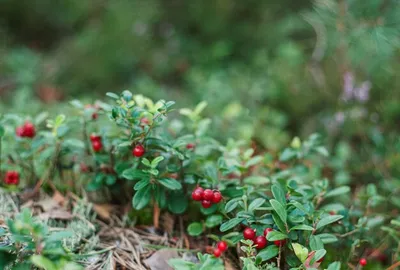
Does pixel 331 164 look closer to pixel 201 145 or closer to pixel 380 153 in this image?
pixel 380 153

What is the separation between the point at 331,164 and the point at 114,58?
6.65 feet

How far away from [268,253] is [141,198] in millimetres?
483

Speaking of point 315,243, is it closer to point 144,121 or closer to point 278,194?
point 278,194

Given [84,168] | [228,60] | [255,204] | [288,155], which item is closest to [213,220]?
[255,204]

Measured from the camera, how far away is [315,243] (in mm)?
1381

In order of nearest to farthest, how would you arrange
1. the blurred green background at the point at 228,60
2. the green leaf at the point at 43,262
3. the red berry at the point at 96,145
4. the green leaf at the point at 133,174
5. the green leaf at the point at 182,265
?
1. the green leaf at the point at 43,262
2. the green leaf at the point at 182,265
3. the green leaf at the point at 133,174
4. the red berry at the point at 96,145
5. the blurred green background at the point at 228,60

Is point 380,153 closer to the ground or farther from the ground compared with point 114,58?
closer to the ground

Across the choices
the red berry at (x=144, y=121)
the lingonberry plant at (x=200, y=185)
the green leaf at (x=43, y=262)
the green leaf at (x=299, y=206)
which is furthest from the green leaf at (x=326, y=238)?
the green leaf at (x=43, y=262)

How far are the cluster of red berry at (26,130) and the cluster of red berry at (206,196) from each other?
77 centimetres

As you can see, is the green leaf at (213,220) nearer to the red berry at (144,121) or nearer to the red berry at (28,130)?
the red berry at (144,121)

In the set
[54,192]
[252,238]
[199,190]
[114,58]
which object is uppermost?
[114,58]

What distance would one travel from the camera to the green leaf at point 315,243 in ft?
4.48

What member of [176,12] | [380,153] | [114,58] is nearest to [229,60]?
[176,12]

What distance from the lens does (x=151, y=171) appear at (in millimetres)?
1426
